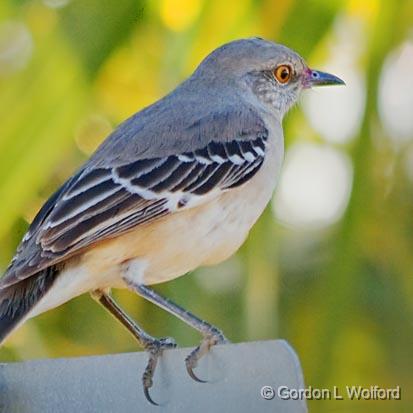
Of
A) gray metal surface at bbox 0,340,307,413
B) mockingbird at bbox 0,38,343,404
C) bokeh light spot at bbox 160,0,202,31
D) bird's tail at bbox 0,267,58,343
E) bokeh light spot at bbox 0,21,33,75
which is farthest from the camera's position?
bokeh light spot at bbox 0,21,33,75

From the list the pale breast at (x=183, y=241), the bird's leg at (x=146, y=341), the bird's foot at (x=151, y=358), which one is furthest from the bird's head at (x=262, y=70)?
the bird's foot at (x=151, y=358)

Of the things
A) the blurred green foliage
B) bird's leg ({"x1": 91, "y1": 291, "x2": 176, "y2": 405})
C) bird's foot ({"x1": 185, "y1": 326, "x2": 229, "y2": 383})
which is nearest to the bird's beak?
the blurred green foliage

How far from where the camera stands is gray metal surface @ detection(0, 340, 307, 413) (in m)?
2.63

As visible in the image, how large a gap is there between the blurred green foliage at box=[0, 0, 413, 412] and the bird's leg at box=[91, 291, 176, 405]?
11.7 inches

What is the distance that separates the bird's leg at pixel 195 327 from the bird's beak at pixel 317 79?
1.38m

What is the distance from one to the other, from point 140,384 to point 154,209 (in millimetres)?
1221

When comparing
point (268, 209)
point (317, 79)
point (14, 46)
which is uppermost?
point (14, 46)

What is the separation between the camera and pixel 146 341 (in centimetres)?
399

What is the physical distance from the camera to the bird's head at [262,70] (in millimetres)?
4965

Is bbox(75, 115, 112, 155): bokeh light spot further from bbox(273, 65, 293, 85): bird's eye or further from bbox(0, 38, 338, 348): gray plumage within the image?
bbox(273, 65, 293, 85): bird's eye

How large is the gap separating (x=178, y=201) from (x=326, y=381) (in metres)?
0.94

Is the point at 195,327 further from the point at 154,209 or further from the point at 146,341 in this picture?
the point at 154,209

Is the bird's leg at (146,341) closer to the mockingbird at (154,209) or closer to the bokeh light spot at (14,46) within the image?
the mockingbird at (154,209)

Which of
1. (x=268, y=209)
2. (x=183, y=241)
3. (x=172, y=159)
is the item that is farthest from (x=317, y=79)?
(x=183, y=241)
